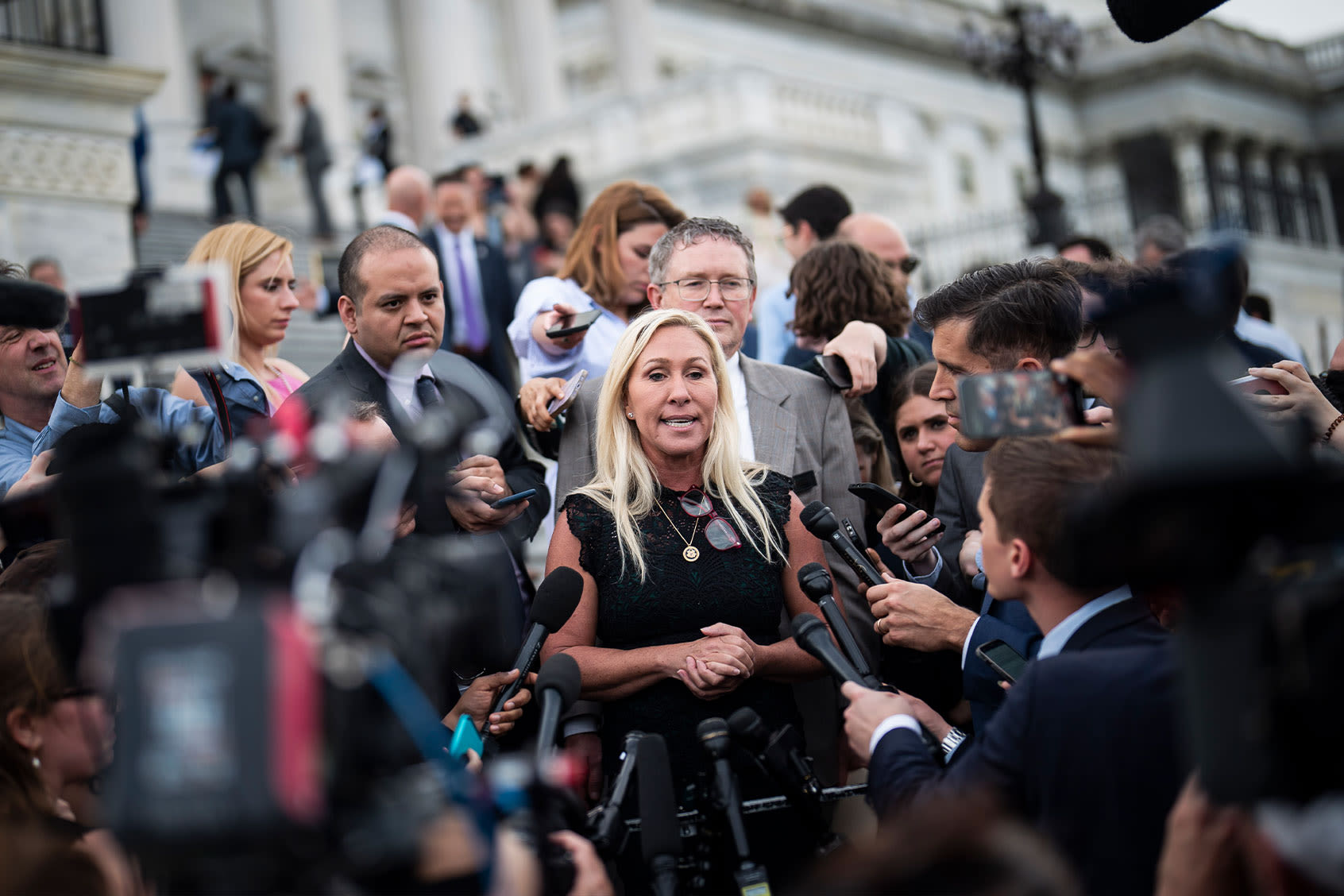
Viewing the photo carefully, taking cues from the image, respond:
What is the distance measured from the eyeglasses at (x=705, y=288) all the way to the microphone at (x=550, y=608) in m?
1.73

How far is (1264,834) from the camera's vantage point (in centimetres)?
186

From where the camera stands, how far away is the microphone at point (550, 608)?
328 centimetres

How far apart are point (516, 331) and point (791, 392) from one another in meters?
1.23

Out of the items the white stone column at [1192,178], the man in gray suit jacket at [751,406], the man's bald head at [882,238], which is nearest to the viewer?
the man in gray suit jacket at [751,406]

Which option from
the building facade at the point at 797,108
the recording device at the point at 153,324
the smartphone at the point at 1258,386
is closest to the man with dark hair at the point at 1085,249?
the smartphone at the point at 1258,386

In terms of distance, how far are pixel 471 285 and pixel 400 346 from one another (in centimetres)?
385

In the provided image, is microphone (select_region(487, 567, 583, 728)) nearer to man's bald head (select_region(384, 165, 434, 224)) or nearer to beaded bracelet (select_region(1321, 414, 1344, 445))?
beaded bracelet (select_region(1321, 414, 1344, 445))

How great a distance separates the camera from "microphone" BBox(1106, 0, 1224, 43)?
3693mm

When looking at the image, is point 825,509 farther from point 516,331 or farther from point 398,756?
point 516,331

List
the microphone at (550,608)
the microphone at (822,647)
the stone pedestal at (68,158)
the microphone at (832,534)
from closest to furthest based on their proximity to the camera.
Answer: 1. the microphone at (822,647)
2. the microphone at (550,608)
3. the microphone at (832,534)
4. the stone pedestal at (68,158)

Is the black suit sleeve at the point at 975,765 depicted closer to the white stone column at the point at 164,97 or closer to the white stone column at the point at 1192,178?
the white stone column at the point at 1192,178

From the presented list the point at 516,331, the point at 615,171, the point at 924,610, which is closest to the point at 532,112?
the point at 615,171

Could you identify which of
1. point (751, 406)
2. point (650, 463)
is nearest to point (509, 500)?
point (650, 463)

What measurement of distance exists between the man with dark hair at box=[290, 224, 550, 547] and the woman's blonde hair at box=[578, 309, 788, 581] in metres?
0.42
